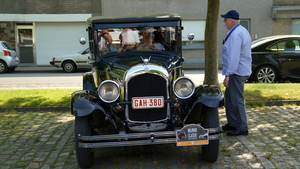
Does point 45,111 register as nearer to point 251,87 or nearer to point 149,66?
point 149,66

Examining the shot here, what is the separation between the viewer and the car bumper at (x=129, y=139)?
4.32 m

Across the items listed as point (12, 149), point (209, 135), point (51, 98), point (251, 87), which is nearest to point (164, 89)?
point (209, 135)

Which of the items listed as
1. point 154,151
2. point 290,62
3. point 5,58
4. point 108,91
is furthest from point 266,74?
point 5,58

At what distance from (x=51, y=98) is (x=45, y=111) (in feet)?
2.64

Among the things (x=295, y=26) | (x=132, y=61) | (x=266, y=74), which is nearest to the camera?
(x=132, y=61)

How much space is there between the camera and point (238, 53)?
19.0 feet

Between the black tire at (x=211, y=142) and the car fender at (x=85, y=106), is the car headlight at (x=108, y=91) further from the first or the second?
the black tire at (x=211, y=142)

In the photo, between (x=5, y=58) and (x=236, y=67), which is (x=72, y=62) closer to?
(x=5, y=58)

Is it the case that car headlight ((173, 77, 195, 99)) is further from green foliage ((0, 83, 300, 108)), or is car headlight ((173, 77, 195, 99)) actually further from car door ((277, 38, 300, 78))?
car door ((277, 38, 300, 78))

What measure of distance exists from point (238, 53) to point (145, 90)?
1.90 m

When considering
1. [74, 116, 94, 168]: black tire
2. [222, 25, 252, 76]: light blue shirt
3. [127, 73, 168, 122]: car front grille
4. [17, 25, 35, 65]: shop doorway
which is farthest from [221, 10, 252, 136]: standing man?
[17, 25, 35, 65]: shop doorway

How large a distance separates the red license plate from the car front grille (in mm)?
60

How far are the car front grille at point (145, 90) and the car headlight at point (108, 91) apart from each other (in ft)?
0.54

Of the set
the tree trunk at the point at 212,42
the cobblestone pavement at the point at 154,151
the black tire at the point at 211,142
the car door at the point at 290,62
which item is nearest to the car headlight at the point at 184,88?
the black tire at the point at 211,142
